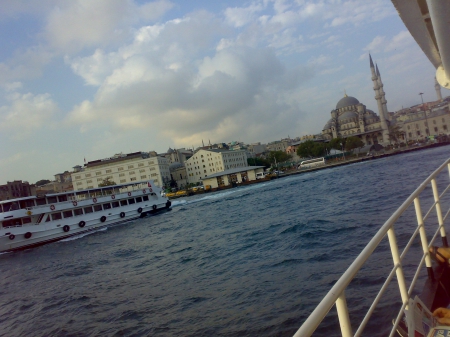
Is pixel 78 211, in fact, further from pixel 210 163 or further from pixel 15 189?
pixel 210 163

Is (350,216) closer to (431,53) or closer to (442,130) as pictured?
(431,53)

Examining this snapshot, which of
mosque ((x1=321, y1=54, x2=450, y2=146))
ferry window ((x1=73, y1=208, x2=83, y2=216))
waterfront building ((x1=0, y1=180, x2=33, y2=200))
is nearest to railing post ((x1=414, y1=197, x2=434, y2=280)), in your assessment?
ferry window ((x1=73, y1=208, x2=83, y2=216))

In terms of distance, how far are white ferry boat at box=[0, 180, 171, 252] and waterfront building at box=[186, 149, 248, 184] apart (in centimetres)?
4387

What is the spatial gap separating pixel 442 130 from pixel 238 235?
229 ft

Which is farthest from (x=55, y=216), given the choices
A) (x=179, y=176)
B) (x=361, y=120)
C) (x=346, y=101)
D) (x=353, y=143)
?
(x=346, y=101)

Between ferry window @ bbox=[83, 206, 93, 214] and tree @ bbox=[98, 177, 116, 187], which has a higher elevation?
tree @ bbox=[98, 177, 116, 187]

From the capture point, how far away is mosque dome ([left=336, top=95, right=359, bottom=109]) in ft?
297

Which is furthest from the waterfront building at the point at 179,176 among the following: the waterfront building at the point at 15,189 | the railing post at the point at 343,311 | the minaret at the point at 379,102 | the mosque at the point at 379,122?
the railing post at the point at 343,311

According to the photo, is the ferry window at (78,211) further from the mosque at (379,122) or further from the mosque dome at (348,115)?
the mosque dome at (348,115)

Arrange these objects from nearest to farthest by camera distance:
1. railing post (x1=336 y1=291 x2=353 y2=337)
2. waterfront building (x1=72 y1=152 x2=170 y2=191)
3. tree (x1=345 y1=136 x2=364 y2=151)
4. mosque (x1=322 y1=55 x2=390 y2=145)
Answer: railing post (x1=336 y1=291 x2=353 y2=337), waterfront building (x1=72 y1=152 x2=170 y2=191), tree (x1=345 y1=136 x2=364 y2=151), mosque (x1=322 y1=55 x2=390 y2=145)

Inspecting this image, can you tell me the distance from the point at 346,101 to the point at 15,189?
249 ft

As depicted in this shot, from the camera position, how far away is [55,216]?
2214 cm

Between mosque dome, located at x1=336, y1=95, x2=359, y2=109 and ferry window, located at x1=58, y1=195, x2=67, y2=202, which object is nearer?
ferry window, located at x1=58, y1=195, x2=67, y2=202

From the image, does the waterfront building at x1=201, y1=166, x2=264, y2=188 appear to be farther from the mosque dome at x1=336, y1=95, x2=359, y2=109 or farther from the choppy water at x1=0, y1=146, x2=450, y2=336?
the choppy water at x1=0, y1=146, x2=450, y2=336
